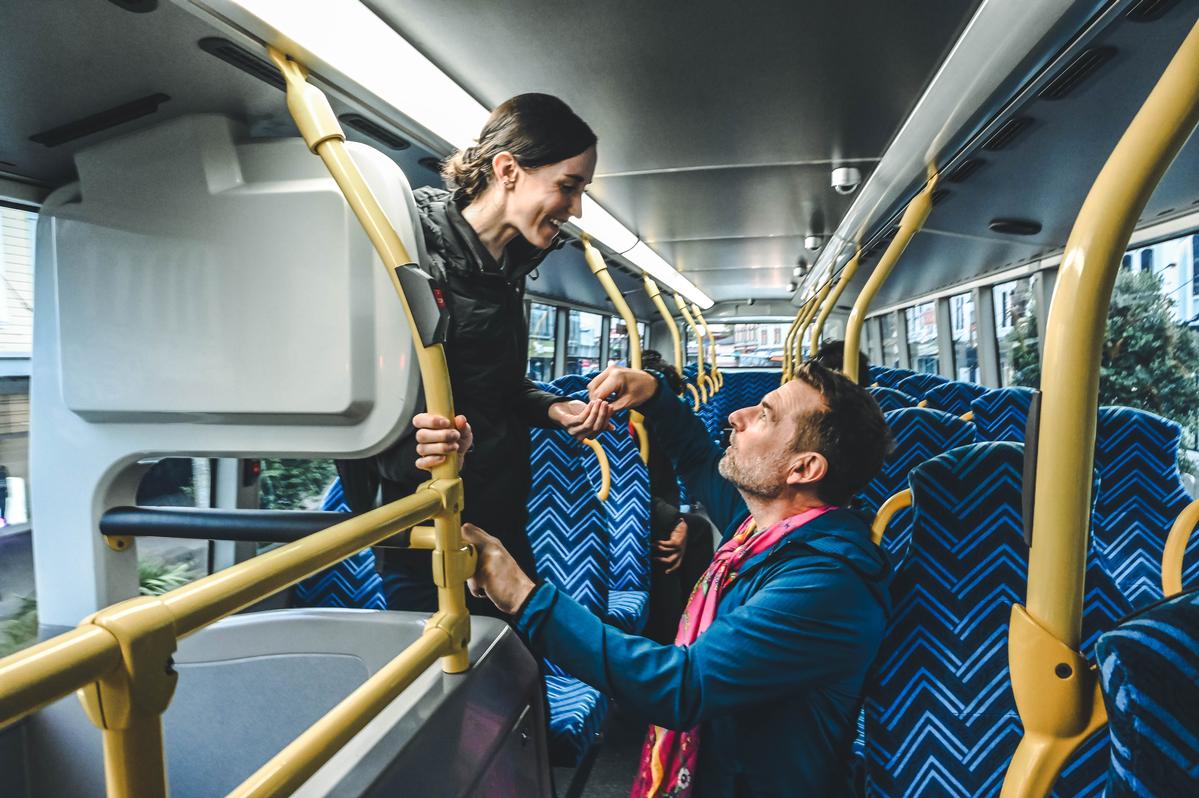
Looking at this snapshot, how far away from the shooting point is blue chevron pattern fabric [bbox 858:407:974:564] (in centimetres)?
236

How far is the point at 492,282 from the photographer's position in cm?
147

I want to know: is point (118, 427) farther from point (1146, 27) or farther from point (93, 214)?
point (1146, 27)

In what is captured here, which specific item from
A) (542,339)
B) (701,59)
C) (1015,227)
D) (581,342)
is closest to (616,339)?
(581,342)

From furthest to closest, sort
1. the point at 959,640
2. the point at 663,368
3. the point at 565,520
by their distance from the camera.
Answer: the point at 663,368 < the point at 565,520 < the point at 959,640

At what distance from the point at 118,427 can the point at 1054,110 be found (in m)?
2.73

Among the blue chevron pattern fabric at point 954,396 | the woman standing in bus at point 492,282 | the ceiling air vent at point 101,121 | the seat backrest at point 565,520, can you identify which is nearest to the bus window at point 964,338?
the blue chevron pattern fabric at point 954,396

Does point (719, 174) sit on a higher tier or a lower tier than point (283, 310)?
higher

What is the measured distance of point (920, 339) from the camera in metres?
8.63

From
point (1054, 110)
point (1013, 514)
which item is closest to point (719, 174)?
point (1054, 110)

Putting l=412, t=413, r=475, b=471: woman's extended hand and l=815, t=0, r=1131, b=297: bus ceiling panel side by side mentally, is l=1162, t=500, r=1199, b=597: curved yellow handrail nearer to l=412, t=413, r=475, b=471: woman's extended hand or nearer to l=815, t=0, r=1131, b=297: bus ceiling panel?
l=815, t=0, r=1131, b=297: bus ceiling panel

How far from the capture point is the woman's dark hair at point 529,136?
1442mm

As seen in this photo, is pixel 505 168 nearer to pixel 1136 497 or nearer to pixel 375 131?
pixel 375 131

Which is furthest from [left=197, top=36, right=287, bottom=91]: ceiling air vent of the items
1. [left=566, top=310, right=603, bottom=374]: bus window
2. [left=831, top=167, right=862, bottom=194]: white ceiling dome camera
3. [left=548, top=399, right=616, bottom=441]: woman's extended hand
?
[left=566, top=310, right=603, bottom=374]: bus window

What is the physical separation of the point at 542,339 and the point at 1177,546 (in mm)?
5958
